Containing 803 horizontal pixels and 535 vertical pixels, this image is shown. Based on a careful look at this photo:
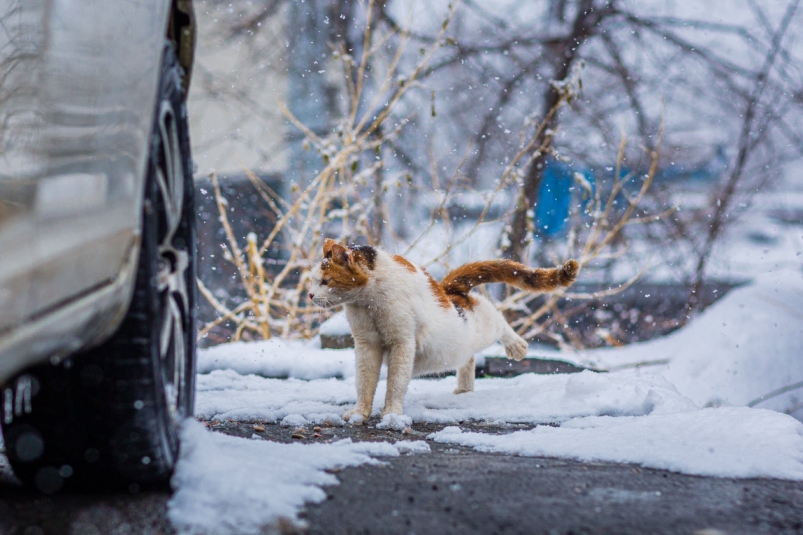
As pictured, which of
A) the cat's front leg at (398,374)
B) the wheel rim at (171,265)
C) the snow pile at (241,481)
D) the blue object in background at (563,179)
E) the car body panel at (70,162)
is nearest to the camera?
the car body panel at (70,162)

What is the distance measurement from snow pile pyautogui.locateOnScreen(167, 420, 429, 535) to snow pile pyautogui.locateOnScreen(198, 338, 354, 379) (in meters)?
2.29

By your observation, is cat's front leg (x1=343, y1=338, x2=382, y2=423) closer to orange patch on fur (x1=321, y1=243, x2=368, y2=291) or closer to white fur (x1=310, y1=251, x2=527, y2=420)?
white fur (x1=310, y1=251, x2=527, y2=420)

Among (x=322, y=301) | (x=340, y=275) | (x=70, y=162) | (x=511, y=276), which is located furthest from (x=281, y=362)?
(x=70, y=162)

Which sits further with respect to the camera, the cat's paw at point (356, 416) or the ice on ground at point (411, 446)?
the cat's paw at point (356, 416)

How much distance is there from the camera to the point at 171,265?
1672 mm

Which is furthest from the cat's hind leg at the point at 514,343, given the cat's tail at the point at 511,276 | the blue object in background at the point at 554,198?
the blue object in background at the point at 554,198

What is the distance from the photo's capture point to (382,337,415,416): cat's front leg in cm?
289

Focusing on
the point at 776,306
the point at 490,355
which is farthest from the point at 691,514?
Answer: the point at 776,306

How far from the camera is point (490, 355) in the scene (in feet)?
17.0

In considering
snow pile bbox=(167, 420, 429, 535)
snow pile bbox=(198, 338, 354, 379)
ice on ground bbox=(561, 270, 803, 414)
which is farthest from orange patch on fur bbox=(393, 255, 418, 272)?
ice on ground bbox=(561, 270, 803, 414)

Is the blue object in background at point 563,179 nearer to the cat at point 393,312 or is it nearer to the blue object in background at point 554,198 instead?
the blue object in background at point 554,198

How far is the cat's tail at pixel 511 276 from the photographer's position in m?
3.17

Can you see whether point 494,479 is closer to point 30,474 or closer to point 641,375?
point 30,474

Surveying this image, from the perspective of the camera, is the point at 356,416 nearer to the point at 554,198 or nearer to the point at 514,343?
the point at 514,343
